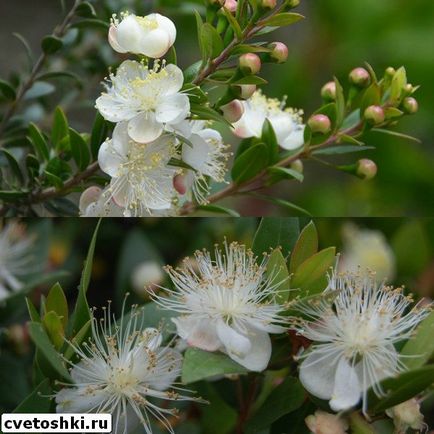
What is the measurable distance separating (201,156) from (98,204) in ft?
0.33

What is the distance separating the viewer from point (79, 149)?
2.39ft

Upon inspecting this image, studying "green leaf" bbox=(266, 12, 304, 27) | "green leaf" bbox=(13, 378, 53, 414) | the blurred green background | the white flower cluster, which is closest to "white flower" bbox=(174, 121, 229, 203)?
→ the white flower cluster

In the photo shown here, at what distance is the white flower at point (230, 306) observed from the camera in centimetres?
59

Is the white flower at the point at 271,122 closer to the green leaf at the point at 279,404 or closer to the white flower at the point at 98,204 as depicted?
the white flower at the point at 98,204

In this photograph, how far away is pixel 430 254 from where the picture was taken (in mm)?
828

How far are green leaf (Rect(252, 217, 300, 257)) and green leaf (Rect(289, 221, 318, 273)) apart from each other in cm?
2

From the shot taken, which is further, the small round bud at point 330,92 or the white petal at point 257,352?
the small round bud at point 330,92

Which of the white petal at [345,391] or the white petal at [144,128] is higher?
the white petal at [144,128]

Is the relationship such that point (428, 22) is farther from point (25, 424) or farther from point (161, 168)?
point (25, 424)

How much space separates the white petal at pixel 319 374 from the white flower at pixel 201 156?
19 centimetres

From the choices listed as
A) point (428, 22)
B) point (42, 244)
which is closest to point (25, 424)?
point (42, 244)

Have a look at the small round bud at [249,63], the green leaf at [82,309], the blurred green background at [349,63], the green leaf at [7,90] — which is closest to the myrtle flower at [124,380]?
the green leaf at [82,309]

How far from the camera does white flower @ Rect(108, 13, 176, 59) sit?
2.13ft

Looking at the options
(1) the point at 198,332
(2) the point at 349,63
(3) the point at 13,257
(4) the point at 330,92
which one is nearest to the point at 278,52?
(4) the point at 330,92
